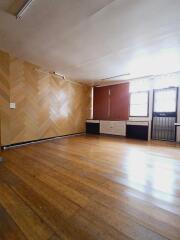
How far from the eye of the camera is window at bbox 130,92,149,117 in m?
5.16

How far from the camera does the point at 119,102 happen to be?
5.58m

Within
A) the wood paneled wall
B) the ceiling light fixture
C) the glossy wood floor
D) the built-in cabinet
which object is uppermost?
the ceiling light fixture

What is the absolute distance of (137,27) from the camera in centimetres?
223

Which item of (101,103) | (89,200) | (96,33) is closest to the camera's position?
(89,200)

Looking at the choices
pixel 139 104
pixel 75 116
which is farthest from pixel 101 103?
pixel 139 104

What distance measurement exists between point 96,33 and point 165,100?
3.65 m

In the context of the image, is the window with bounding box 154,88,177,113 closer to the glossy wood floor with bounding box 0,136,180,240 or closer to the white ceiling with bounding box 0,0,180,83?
the white ceiling with bounding box 0,0,180,83

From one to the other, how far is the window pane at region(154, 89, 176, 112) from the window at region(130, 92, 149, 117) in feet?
1.18

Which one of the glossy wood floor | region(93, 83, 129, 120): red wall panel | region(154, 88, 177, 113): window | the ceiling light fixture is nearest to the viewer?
the glossy wood floor

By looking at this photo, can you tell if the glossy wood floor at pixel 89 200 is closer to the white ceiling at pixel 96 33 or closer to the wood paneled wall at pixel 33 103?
the wood paneled wall at pixel 33 103

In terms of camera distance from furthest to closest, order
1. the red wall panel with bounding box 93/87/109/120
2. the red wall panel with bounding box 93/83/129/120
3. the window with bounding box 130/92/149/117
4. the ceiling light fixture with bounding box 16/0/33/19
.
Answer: the red wall panel with bounding box 93/87/109/120 → the red wall panel with bounding box 93/83/129/120 → the window with bounding box 130/92/149/117 → the ceiling light fixture with bounding box 16/0/33/19

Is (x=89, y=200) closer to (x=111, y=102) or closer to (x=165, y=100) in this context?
(x=165, y=100)

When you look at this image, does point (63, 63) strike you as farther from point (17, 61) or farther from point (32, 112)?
point (32, 112)

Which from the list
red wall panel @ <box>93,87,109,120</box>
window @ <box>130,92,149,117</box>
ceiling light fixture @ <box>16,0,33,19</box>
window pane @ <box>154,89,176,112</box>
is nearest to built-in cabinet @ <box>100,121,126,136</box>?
red wall panel @ <box>93,87,109,120</box>
